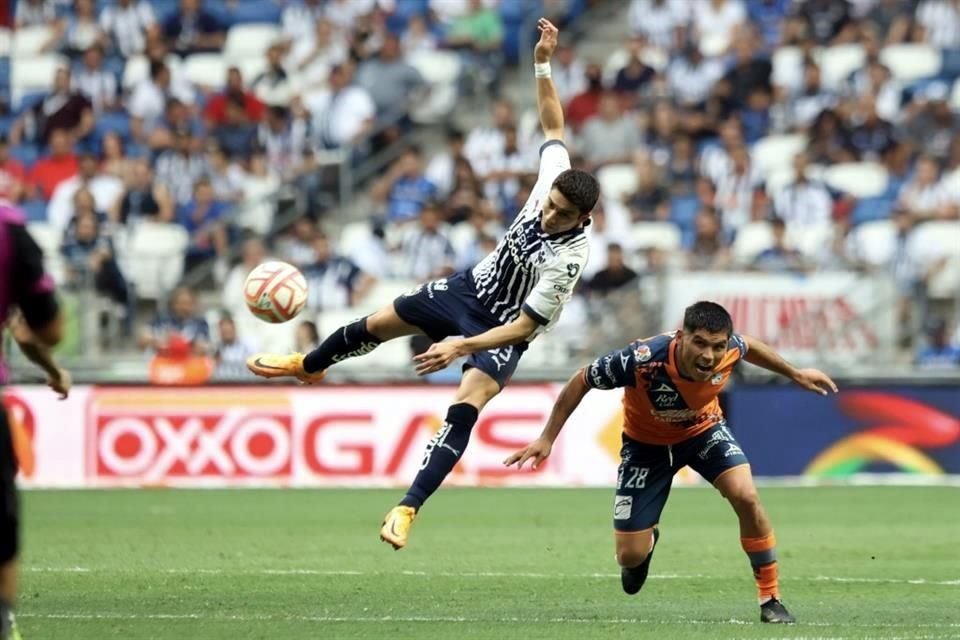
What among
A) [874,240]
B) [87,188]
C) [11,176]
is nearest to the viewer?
[874,240]

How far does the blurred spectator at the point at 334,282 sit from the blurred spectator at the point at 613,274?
8.92 feet

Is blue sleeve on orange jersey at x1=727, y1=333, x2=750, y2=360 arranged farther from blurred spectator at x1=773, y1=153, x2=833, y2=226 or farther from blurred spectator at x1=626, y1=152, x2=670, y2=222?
blurred spectator at x1=626, y1=152, x2=670, y2=222

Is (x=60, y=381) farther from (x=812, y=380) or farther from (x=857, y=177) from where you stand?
(x=857, y=177)

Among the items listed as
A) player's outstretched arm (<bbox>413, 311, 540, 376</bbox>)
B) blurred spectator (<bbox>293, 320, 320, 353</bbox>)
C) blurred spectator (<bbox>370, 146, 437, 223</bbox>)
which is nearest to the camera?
player's outstretched arm (<bbox>413, 311, 540, 376</bbox>)

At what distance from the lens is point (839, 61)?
24984mm

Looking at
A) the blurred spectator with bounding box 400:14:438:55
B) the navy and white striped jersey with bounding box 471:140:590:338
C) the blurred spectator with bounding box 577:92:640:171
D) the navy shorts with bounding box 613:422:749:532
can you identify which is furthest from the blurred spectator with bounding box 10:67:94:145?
the navy shorts with bounding box 613:422:749:532

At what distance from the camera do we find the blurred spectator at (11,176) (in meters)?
25.0

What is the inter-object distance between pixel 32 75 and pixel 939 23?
13.1 metres

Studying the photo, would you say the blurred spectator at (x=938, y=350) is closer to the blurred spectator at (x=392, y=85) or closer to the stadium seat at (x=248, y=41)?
the blurred spectator at (x=392, y=85)

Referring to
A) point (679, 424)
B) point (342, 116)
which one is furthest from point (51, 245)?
point (679, 424)

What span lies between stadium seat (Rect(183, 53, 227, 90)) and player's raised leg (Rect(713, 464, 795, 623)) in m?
18.5

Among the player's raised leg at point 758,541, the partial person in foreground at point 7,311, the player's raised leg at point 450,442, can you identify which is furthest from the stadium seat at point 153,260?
the partial person in foreground at point 7,311

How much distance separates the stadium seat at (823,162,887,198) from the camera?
2359 centimetres

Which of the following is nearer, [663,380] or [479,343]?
[663,380]
